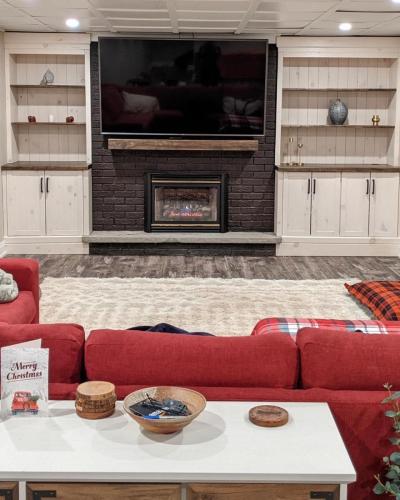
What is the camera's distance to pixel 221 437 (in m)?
2.18

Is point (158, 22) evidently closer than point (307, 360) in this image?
No

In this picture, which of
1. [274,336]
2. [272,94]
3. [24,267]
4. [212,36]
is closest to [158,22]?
[212,36]

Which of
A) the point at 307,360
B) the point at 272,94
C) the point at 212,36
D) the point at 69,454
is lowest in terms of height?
the point at 69,454

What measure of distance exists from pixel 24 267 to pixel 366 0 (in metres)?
3.15

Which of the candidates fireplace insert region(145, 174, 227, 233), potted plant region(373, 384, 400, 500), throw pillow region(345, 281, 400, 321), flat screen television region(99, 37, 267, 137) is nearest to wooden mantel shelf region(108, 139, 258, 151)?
flat screen television region(99, 37, 267, 137)

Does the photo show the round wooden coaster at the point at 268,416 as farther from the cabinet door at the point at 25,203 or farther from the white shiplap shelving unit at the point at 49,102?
the white shiplap shelving unit at the point at 49,102

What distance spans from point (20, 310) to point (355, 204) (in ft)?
15.2

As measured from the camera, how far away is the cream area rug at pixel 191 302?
5.52 m

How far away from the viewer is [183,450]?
210 centimetres

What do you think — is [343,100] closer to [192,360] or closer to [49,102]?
[49,102]

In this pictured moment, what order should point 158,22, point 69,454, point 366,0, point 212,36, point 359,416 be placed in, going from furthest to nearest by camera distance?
1. point 212,36
2. point 158,22
3. point 366,0
4. point 359,416
5. point 69,454

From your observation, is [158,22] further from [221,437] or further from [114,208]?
[221,437]

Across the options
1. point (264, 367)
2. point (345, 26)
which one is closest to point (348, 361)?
point (264, 367)

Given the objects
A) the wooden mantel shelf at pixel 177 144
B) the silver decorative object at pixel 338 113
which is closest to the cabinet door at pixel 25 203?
the wooden mantel shelf at pixel 177 144
